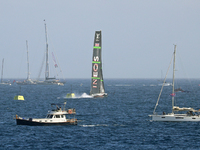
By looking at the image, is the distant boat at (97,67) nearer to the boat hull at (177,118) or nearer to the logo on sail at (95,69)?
the logo on sail at (95,69)

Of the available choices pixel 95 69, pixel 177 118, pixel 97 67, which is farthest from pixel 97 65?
pixel 177 118

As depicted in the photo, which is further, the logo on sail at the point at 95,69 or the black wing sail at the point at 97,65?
the logo on sail at the point at 95,69

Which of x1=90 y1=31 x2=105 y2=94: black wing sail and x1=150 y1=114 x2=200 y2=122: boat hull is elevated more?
x1=90 y1=31 x2=105 y2=94: black wing sail

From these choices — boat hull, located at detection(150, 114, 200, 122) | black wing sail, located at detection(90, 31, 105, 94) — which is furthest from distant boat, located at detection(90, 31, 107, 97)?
boat hull, located at detection(150, 114, 200, 122)

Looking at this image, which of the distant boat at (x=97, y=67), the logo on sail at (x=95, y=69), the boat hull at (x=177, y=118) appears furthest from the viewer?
the logo on sail at (x=95, y=69)

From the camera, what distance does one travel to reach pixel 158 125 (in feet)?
247

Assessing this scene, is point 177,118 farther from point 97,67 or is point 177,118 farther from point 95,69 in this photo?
point 95,69

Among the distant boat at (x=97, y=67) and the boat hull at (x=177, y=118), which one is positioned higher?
the distant boat at (x=97, y=67)

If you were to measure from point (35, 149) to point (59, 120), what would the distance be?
16863 millimetres

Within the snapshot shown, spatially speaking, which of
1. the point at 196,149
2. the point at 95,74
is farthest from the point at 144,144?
the point at 95,74

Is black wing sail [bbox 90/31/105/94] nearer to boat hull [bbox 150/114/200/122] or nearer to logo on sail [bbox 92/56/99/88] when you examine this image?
logo on sail [bbox 92/56/99/88]

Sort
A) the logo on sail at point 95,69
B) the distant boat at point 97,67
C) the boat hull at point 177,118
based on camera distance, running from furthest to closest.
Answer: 1. the logo on sail at point 95,69
2. the distant boat at point 97,67
3. the boat hull at point 177,118

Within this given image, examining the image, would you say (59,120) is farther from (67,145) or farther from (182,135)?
(182,135)

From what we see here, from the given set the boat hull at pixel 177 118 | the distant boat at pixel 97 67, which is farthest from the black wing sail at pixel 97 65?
the boat hull at pixel 177 118
